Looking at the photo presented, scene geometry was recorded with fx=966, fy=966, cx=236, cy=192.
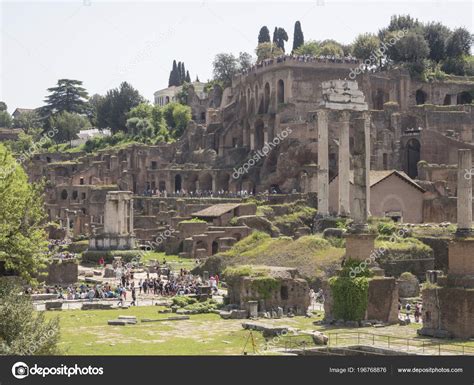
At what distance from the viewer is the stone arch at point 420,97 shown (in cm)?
8438

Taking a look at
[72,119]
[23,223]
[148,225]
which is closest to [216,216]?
Result: [148,225]

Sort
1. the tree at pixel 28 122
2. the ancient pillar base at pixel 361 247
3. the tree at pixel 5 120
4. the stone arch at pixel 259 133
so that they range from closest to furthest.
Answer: the ancient pillar base at pixel 361 247
the stone arch at pixel 259 133
the tree at pixel 28 122
the tree at pixel 5 120

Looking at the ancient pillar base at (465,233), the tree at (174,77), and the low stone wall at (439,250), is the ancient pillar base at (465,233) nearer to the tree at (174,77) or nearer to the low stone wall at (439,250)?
the low stone wall at (439,250)

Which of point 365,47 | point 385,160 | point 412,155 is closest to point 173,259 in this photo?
point 385,160

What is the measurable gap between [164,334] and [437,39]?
219 ft

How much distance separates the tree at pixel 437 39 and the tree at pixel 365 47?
4915mm

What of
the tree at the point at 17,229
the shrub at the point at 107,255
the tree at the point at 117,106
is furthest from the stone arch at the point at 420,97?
the tree at the point at 17,229

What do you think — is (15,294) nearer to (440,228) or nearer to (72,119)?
(440,228)

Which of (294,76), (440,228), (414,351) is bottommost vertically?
(414,351)

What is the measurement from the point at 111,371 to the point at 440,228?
3321 cm

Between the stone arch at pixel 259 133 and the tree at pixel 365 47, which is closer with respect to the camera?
the stone arch at pixel 259 133

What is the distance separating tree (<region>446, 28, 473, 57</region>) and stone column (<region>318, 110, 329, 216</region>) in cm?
3953

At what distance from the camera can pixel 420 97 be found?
84750mm

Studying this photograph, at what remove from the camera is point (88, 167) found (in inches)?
3745
